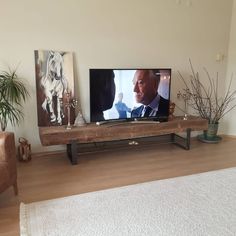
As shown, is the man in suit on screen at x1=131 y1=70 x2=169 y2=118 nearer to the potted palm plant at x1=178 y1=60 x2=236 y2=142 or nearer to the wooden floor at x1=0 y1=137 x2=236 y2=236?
the wooden floor at x1=0 y1=137 x2=236 y2=236

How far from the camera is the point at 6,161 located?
233cm

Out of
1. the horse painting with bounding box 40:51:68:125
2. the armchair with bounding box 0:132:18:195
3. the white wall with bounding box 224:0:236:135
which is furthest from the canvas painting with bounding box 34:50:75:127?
the white wall with bounding box 224:0:236:135

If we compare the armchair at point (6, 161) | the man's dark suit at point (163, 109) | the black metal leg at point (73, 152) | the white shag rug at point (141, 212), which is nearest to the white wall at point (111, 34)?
the man's dark suit at point (163, 109)

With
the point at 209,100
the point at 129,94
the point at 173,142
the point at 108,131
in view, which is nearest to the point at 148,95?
the point at 129,94

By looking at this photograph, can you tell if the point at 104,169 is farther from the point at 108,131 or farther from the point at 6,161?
the point at 6,161

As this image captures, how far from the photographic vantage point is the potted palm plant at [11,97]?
3.10m

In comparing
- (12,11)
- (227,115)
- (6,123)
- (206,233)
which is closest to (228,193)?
(206,233)

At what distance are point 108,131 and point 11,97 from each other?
1.30 metres

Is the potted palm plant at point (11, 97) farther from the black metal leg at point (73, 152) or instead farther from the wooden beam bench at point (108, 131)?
the black metal leg at point (73, 152)

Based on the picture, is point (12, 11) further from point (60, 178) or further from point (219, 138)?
point (219, 138)

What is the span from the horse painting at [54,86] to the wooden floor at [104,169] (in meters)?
0.62

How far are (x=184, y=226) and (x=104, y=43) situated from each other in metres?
2.59

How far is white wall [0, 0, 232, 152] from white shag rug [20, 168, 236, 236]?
1531 millimetres

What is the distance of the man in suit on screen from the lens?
3.66 meters
